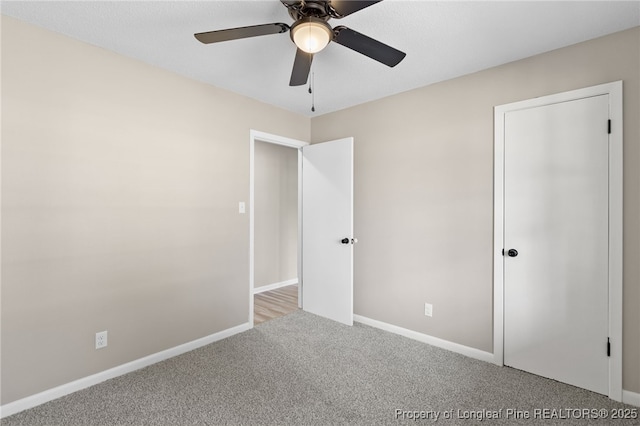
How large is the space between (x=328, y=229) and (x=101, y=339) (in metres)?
2.24

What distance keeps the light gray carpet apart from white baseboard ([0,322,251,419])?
0.05 meters

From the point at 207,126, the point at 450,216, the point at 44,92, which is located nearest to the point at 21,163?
the point at 44,92

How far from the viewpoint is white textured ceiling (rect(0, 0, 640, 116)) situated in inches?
71.1

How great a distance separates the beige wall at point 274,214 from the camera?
186 inches

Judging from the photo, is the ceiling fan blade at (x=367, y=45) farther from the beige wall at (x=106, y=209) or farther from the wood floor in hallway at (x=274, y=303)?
the wood floor in hallway at (x=274, y=303)

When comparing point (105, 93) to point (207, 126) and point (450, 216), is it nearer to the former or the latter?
point (207, 126)

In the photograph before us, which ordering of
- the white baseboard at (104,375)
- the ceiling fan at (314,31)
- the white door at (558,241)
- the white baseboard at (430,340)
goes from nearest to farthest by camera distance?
the ceiling fan at (314,31), the white baseboard at (104,375), the white door at (558,241), the white baseboard at (430,340)

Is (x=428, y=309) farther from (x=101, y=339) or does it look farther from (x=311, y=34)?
(x=101, y=339)

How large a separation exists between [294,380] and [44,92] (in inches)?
102

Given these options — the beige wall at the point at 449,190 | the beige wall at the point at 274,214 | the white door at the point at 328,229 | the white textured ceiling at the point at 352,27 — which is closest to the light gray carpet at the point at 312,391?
the beige wall at the point at 449,190

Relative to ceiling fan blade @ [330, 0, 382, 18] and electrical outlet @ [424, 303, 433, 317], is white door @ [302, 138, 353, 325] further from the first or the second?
ceiling fan blade @ [330, 0, 382, 18]

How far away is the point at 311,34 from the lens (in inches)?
61.4

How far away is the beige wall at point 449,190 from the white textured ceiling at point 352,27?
18cm

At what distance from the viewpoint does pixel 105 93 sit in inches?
90.7
